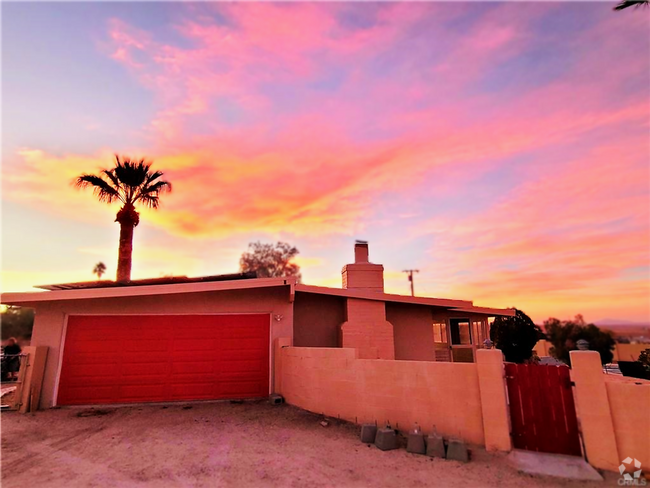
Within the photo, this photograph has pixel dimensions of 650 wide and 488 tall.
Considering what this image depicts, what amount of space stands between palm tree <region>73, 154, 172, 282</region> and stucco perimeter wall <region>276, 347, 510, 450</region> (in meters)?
13.4

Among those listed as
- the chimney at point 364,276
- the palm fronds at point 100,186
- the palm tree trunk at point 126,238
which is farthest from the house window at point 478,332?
the palm fronds at point 100,186

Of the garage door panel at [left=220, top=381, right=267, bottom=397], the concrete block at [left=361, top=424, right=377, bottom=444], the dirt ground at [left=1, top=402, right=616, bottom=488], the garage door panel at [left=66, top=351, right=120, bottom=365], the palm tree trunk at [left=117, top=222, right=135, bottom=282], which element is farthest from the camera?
the palm tree trunk at [left=117, top=222, right=135, bottom=282]

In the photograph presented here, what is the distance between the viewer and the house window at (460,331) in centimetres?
1381

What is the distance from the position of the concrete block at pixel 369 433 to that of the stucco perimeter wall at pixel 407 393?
1.52 feet

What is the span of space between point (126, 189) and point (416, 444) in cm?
1922

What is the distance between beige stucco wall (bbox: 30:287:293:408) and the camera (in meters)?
10.5

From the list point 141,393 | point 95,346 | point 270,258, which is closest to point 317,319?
point 141,393

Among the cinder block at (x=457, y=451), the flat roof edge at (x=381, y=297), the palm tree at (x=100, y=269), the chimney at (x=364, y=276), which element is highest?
the palm tree at (x=100, y=269)

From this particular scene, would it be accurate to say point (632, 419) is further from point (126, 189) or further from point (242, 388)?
point (126, 189)

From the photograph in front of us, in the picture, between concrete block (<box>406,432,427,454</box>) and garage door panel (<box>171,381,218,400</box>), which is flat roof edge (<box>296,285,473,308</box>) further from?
concrete block (<box>406,432,427,454</box>)

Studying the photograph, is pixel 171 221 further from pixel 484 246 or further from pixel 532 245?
pixel 532 245

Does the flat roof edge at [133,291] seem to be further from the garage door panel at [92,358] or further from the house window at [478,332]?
the house window at [478,332]

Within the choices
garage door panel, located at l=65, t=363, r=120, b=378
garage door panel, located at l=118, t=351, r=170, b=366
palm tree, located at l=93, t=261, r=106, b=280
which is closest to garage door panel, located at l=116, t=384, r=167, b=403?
garage door panel, located at l=65, t=363, r=120, b=378

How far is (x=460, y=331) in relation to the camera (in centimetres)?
1390
